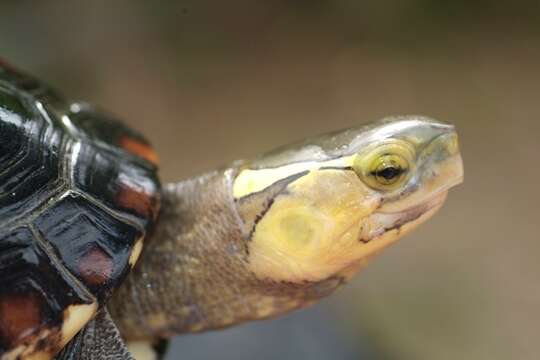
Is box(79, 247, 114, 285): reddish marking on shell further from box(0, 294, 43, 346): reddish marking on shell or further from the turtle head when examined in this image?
the turtle head

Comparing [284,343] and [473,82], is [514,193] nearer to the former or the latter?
[473,82]

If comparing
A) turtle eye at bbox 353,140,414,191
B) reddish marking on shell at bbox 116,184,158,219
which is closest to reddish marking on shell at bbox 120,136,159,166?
reddish marking on shell at bbox 116,184,158,219

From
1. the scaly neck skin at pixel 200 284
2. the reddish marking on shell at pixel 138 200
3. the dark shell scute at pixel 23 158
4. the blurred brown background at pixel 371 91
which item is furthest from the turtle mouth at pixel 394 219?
the blurred brown background at pixel 371 91

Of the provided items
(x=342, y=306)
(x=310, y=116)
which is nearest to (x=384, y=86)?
(x=310, y=116)

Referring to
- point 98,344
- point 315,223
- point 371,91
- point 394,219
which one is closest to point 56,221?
point 98,344

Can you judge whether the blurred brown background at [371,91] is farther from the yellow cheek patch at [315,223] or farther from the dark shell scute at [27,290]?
the dark shell scute at [27,290]

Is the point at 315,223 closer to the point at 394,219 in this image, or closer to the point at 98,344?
the point at 394,219
